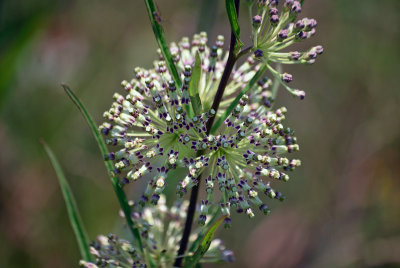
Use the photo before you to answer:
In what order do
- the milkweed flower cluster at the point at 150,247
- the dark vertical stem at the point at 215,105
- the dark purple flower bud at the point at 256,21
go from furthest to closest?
the milkweed flower cluster at the point at 150,247
the dark vertical stem at the point at 215,105
the dark purple flower bud at the point at 256,21

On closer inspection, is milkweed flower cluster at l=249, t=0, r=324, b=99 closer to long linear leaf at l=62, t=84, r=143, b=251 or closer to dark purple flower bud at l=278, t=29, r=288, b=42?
dark purple flower bud at l=278, t=29, r=288, b=42

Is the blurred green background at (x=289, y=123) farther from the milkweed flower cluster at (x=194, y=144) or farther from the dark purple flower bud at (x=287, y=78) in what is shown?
the dark purple flower bud at (x=287, y=78)

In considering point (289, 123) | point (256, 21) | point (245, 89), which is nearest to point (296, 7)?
point (256, 21)

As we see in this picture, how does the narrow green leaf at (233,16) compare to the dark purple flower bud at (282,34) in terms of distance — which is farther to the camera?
the dark purple flower bud at (282,34)

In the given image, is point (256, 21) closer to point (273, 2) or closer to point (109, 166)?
point (273, 2)

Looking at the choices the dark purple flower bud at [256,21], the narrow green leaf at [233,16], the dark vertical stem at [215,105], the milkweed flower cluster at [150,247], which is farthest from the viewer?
the milkweed flower cluster at [150,247]

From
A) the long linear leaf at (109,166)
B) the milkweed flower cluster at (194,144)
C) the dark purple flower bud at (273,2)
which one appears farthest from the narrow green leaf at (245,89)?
the long linear leaf at (109,166)

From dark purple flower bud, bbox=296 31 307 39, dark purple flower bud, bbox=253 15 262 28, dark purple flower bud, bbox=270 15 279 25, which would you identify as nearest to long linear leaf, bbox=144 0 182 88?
dark purple flower bud, bbox=253 15 262 28
